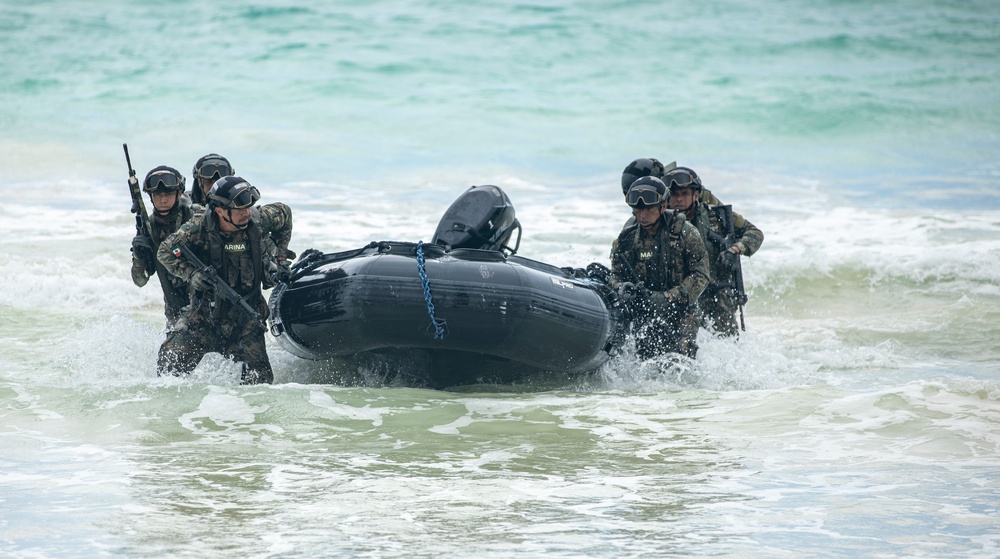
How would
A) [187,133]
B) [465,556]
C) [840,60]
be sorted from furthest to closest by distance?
[840,60] → [187,133] → [465,556]

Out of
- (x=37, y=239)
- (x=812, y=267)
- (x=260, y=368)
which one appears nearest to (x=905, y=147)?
(x=812, y=267)

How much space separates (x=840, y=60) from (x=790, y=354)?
15.7 m

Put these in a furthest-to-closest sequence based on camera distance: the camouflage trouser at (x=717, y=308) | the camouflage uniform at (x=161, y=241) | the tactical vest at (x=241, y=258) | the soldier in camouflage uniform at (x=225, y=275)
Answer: the camouflage trouser at (x=717, y=308) → the camouflage uniform at (x=161, y=241) → the tactical vest at (x=241, y=258) → the soldier in camouflage uniform at (x=225, y=275)

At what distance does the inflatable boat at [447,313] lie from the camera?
6.05 meters

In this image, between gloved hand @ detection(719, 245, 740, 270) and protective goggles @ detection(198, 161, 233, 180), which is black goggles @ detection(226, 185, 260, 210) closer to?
protective goggles @ detection(198, 161, 233, 180)

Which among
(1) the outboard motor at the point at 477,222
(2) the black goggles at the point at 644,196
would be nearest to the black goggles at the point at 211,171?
(1) the outboard motor at the point at 477,222

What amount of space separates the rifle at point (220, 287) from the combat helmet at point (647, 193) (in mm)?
2161

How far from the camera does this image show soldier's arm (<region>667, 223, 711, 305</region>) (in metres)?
6.88

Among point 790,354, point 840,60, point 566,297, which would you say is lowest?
point 790,354

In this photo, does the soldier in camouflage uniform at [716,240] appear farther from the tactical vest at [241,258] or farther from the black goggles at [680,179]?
the tactical vest at [241,258]

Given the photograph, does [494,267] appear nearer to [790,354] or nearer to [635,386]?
[635,386]

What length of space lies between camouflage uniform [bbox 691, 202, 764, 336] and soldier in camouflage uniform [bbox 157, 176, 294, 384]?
2.64 metres

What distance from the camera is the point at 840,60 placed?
22859mm

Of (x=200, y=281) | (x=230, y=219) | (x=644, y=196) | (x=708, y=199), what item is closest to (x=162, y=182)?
(x=230, y=219)
